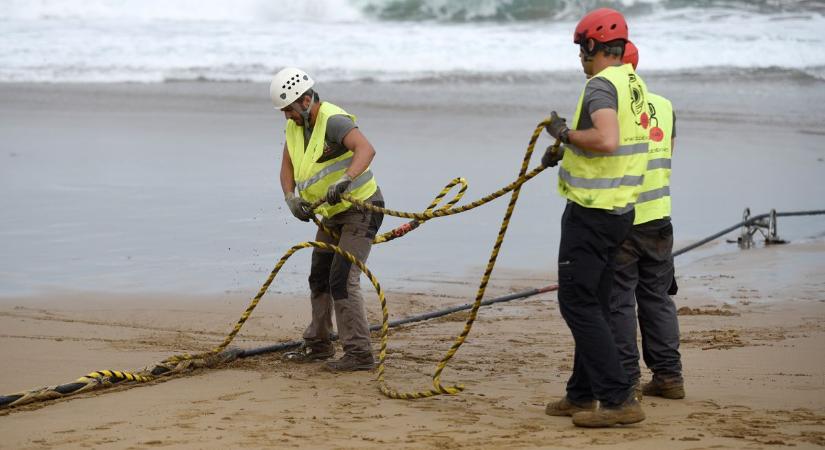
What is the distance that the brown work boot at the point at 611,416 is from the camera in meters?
5.32

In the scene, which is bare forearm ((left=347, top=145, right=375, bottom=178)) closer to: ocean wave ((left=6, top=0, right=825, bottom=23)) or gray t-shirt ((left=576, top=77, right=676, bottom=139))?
gray t-shirt ((left=576, top=77, right=676, bottom=139))

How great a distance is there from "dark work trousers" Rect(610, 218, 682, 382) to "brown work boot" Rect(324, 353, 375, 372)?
5.38ft

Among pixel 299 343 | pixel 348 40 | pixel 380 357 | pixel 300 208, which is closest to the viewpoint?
pixel 380 357

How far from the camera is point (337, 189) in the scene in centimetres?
655

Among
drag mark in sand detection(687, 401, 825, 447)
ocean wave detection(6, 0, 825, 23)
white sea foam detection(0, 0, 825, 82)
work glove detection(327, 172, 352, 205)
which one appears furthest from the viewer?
ocean wave detection(6, 0, 825, 23)

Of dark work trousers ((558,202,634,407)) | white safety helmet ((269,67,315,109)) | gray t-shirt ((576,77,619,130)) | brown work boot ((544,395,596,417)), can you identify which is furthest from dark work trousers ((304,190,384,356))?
gray t-shirt ((576,77,619,130))

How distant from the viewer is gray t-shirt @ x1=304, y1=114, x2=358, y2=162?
6703 mm

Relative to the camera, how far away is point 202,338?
7.69m

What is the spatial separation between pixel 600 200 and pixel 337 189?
5.90 ft

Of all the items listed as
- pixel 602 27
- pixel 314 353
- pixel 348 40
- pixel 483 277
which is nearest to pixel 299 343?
pixel 314 353

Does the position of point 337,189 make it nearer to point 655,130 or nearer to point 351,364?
point 351,364

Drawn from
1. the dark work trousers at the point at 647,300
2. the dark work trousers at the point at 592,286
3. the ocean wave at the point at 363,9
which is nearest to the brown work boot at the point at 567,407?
the dark work trousers at the point at 592,286

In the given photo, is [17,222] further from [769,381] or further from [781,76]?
[781,76]

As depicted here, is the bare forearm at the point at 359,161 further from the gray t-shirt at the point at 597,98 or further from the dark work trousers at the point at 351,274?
the gray t-shirt at the point at 597,98
